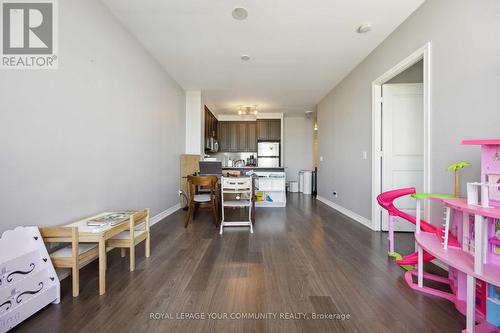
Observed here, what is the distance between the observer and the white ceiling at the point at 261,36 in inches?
85.5

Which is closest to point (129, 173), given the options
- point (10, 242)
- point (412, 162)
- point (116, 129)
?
point (116, 129)

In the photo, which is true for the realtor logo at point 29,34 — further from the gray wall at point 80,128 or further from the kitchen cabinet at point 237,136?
the kitchen cabinet at point 237,136

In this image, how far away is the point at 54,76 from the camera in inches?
64.5

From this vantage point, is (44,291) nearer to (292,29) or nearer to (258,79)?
(292,29)

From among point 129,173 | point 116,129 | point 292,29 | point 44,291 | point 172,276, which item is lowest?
point 172,276

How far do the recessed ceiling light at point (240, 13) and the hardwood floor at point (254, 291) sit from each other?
2720mm

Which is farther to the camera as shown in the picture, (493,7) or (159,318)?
(493,7)

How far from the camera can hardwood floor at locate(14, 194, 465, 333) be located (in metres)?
1.24

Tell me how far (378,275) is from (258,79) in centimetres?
375

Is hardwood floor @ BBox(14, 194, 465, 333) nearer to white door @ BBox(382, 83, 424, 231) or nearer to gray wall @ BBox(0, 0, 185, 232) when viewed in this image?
gray wall @ BBox(0, 0, 185, 232)

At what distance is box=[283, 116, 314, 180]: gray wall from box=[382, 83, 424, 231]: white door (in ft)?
15.3

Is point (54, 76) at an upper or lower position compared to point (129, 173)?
upper

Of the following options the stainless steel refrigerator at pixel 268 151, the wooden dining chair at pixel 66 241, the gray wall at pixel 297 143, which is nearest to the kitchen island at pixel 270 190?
the stainless steel refrigerator at pixel 268 151

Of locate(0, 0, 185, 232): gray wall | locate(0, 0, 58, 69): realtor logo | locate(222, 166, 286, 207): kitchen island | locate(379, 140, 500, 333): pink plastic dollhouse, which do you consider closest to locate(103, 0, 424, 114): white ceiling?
locate(0, 0, 185, 232): gray wall
